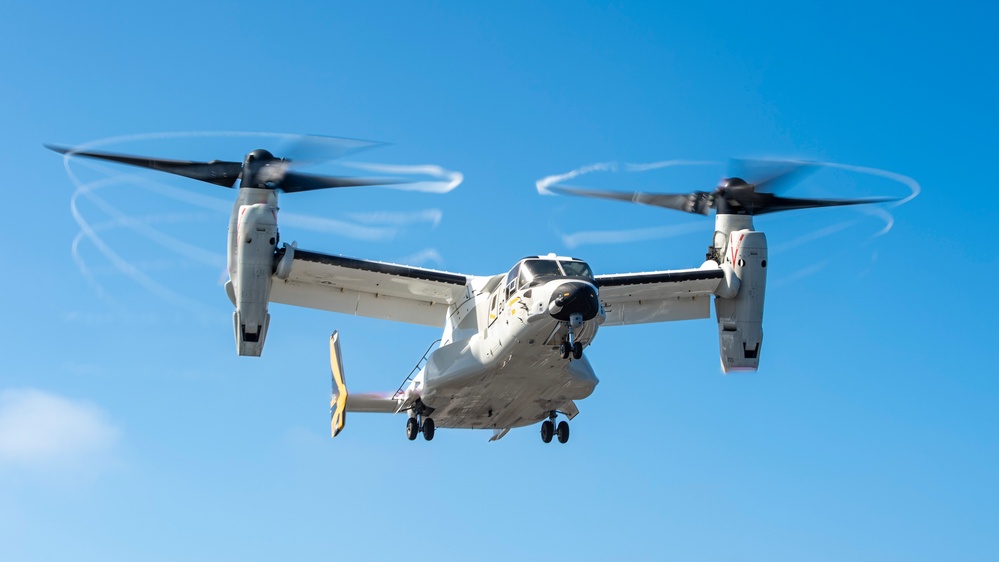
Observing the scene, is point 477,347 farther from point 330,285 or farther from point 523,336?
point 330,285

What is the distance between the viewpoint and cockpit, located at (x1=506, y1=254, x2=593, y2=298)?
2233 cm

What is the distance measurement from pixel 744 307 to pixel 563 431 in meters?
4.24

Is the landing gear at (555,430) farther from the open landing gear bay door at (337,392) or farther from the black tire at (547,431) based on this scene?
the open landing gear bay door at (337,392)

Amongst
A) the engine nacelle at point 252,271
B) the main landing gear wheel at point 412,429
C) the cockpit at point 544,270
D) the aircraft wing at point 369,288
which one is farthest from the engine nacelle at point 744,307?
the engine nacelle at point 252,271

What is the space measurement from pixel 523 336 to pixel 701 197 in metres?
6.43

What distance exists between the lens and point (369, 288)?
Result: 25.9 metres

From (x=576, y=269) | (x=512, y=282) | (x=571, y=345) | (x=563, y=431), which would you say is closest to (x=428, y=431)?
(x=563, y=431)

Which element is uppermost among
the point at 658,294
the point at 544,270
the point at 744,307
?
the point at 658,294

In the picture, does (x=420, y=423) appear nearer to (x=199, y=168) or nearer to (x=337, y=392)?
(x=337, y=392)

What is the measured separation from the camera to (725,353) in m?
26.0

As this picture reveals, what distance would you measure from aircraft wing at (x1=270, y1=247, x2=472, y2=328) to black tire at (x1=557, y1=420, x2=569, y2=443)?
3060 millimetres

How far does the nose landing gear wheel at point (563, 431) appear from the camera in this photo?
25562mm

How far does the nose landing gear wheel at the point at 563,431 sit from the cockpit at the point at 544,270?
12.1 ft

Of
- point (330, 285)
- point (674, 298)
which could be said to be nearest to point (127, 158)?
point (330, 285)
